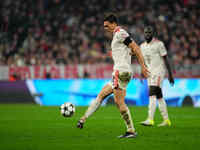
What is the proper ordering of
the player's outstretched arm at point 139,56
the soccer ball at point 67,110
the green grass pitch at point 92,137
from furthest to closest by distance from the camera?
1. the soccer ball at point 67,110
2. the player's outstretched arm at point 139,56
3. the green grass pitch at point 92,137

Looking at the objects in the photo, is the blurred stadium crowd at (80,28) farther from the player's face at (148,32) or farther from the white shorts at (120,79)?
the white shorts at (120,79)

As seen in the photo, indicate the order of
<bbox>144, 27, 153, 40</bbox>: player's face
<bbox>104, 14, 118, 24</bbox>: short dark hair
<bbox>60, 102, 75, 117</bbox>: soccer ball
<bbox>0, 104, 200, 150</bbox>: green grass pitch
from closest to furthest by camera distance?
<bbox>0, 104, 200, 150</bbox>: green grass pitch < <bbox>104, 14, 118, 24</bbox>: short dark hair < <bbox>60, 102, 75, 117</bbox>: soccer ball < <bbox>144, 27, 153, 40</bbox>: player's face

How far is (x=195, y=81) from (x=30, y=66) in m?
7.34

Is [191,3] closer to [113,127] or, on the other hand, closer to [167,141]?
[113,127]

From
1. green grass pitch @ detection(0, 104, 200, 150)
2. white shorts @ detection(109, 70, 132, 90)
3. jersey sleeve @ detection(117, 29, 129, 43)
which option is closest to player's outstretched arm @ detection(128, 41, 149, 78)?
jersey sleeve @ detection(117, 29, 129, 43)

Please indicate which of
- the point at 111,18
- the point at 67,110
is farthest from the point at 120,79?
the point at 67,110

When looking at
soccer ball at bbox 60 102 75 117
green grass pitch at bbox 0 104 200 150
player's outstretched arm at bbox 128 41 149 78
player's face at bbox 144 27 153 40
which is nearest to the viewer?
green grass pitch at bbox 0 104 200 150

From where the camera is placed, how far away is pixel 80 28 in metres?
25.2

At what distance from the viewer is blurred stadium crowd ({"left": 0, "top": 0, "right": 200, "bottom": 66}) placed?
23188 mm

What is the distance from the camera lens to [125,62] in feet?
27.7

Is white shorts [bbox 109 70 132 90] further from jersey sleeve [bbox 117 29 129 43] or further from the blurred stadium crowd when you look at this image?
the blurred stadium crowd

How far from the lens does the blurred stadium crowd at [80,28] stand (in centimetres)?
2319

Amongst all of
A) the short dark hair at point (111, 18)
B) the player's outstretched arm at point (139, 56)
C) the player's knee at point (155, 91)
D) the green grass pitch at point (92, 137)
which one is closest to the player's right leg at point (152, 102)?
the player's knee at point (155, 91)

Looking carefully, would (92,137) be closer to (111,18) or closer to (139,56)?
(139,56)
